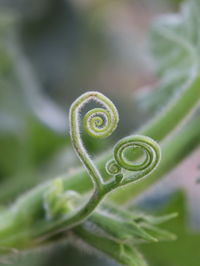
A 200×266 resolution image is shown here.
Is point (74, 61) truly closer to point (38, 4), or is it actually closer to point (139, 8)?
point (38, 4)

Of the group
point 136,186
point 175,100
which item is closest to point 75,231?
point 136,186

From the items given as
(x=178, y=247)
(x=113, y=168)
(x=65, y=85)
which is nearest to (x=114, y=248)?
(x=113, y=168)

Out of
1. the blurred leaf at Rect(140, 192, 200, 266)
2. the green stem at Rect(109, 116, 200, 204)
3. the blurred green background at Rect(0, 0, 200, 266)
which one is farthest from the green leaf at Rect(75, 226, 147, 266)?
the blurred leaf at Rect(140, 192, 200, 266)

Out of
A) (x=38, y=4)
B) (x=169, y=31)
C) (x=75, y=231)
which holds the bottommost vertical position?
(x=75, y=231)

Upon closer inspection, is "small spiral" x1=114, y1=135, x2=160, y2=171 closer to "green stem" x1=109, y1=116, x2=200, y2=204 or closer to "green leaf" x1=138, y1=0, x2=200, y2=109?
"green stem" x1=109, y1=116, x2=200, y2=204

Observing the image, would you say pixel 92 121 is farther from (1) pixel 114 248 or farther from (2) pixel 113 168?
(1) pixel 114 248

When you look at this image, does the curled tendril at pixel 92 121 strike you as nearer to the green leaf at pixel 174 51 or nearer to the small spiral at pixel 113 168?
the small spiral at pixel 113 168
